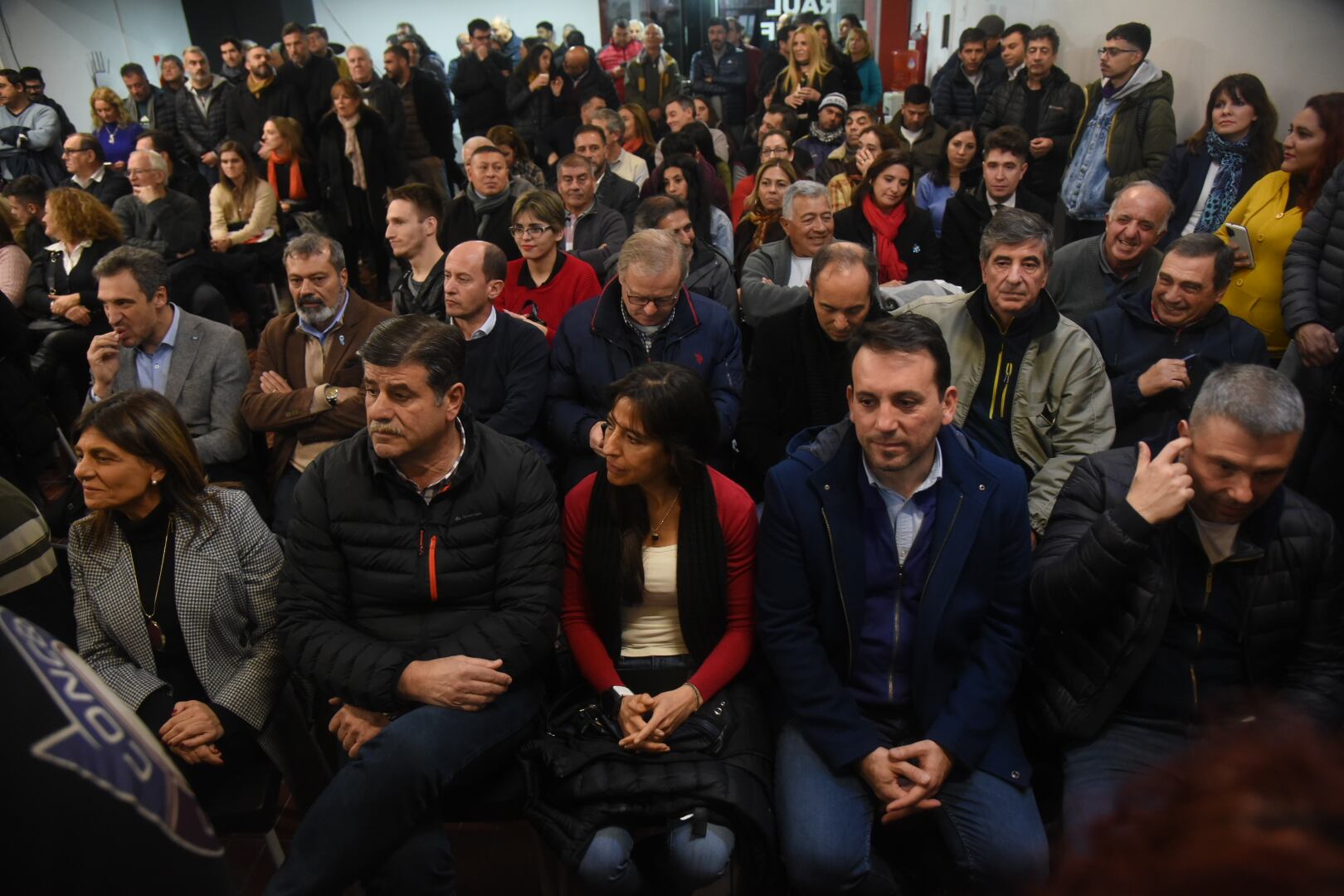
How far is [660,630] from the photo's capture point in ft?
7.57

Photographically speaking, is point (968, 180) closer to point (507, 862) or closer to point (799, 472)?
point (799, 472)

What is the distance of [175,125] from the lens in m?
8.14

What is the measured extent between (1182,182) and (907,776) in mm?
3686

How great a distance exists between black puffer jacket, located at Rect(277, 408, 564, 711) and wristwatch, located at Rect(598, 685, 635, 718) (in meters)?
0.18

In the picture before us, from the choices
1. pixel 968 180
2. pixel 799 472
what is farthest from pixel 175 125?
pixel 799 472

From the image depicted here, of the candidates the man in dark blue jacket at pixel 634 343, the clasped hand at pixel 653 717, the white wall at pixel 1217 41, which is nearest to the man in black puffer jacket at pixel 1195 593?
the clasped hand at pixel 653 717

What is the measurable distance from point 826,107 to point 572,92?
9.18 ft

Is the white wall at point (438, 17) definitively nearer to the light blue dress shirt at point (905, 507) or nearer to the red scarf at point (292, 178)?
Result: the red scarf at point (292, 178)

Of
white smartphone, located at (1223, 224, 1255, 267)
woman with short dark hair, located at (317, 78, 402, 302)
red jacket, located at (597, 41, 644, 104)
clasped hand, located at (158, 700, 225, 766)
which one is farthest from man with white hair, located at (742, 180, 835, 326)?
red jacket, located at (597, 41, 644, 104)

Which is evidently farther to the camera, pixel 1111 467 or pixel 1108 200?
pixel 1108 200

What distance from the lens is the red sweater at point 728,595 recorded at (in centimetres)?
222

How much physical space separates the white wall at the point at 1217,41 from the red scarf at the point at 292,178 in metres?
5.79

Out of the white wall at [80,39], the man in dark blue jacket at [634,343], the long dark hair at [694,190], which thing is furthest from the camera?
the white wall at [80,39]

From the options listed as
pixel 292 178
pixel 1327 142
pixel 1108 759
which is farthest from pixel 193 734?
pixel 292 178
